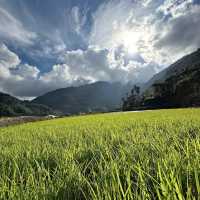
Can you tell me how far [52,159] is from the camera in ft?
11.0

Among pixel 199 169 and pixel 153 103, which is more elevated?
pixel 153 103

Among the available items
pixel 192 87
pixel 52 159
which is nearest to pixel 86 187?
pixel 52 159

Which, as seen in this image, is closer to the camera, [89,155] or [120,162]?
[120,162]

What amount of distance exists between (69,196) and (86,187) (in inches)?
9.0

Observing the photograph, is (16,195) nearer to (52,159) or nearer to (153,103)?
(52,159)

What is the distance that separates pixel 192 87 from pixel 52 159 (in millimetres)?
80454

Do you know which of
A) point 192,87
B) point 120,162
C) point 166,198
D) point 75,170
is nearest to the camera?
point 166,198

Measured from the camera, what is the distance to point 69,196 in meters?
1.87

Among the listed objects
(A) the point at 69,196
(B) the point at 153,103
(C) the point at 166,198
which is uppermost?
(B) the point at 153,103

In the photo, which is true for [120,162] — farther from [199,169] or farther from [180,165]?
[199,169]

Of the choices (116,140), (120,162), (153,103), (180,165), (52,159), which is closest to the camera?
(180,165)

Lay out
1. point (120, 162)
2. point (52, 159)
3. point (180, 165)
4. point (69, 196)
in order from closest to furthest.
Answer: point (69, 196)
point (180, 165)
point (120, 162)
point (52, 159)

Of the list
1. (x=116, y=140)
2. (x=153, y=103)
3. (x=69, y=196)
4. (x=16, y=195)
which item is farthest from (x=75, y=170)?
(x=153, y=103)

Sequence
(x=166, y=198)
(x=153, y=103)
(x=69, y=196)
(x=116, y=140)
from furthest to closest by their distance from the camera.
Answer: (x=153, y=103) < (x=116, y=140) < (x=69, y=196) < (x=166, y=198)
